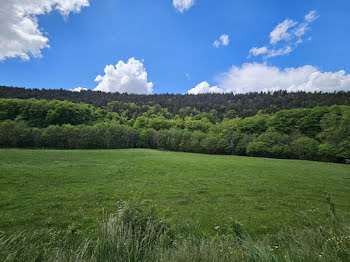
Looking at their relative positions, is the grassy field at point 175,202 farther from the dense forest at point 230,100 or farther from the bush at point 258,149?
the dense forest at point 230,100

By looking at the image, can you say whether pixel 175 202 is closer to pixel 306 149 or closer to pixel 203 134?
pixel 306 149

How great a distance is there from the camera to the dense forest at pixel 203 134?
5384 cm

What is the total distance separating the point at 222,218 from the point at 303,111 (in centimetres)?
9396

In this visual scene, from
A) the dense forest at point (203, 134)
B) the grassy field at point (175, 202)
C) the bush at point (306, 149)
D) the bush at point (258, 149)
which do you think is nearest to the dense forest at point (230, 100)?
the dense forest at point (203, 134)

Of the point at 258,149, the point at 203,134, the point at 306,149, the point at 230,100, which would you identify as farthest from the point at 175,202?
the point at 230,100

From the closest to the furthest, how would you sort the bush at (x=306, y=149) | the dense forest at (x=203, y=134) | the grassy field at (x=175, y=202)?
the grassy field at (x=175, y=202)
the bush at (x=306, y=149)
the dense forest at (x=203, y=134)

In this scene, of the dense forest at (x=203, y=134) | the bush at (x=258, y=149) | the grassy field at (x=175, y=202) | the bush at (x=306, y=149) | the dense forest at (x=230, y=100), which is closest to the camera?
the grassy field at (x=175, y=202)

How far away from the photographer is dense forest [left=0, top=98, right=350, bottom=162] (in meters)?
53.8

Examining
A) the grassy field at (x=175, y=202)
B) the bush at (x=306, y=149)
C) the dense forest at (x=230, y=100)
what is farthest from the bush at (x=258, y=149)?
the dense forest at (x=230, y=100)

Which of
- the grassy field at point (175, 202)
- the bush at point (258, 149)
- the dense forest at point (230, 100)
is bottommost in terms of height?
the bush at point (258, 149)

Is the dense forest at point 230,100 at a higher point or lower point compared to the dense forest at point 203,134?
higher

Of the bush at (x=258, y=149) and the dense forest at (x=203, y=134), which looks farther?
the bush at (x=258, y=149)

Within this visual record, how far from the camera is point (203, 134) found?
8319 centimetres

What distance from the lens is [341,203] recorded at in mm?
12789
